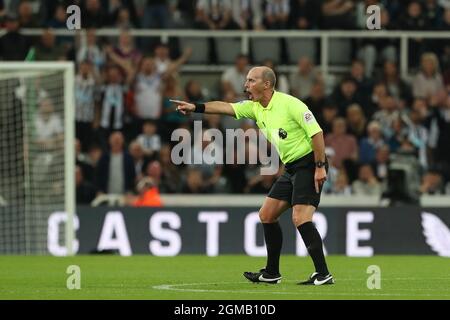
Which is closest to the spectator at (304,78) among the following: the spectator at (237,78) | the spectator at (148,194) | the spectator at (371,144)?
the spectator at (237,78)

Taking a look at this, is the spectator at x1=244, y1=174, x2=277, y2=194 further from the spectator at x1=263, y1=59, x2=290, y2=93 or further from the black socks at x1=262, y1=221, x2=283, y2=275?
the black socks at x1=262, y1=221, x2=283, y2=275

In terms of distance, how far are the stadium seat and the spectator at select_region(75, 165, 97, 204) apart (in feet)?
15.6

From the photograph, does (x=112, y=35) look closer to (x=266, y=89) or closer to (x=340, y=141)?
(x=340, y=141)

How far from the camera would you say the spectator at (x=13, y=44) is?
22.3m

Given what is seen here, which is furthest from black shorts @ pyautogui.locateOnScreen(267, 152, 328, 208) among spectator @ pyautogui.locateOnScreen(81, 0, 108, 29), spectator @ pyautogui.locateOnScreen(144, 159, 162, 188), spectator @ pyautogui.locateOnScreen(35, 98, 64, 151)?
spectator @ pyautogui.locateOnScreen(81, 0, 108, 29)

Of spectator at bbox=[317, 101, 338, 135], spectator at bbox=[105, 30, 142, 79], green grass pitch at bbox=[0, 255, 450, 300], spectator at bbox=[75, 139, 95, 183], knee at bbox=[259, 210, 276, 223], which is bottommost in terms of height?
green grass pitch at bbox=[0, 255, 450, 300]

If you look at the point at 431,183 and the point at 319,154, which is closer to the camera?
the point at 319,154

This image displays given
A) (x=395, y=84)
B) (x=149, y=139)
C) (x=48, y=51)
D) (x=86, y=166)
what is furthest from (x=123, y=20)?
(x=395, y=84)

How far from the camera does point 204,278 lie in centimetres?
1441

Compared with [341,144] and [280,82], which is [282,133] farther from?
[280,82]

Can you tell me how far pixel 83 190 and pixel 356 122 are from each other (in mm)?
4583

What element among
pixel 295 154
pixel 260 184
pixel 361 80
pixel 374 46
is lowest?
pixel 260 184

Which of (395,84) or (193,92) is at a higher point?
(395,84)

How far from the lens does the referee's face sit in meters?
12.9
